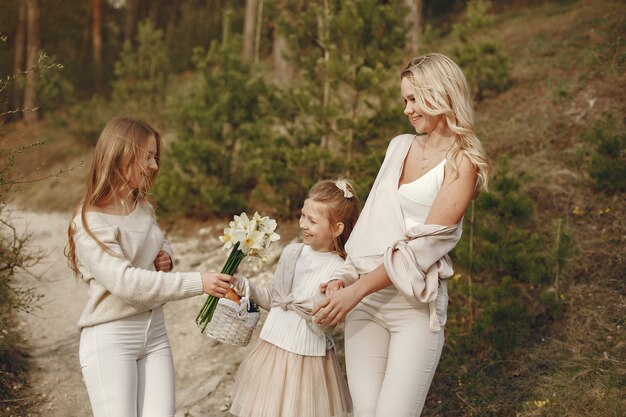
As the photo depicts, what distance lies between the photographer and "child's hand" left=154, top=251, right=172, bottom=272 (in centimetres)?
307

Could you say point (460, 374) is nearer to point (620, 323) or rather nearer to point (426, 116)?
point (620, 323)

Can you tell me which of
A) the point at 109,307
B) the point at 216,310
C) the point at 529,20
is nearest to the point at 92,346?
the point at 109,307

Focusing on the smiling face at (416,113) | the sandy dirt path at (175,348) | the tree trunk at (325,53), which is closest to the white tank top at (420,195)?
the smiling face at (416,113)

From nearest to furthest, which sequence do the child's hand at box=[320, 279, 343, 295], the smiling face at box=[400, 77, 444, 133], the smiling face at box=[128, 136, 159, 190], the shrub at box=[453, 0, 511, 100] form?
the smiling face at box=[400, 77, 444, 133] → the child's hand at box=[320, 279, 343, 295] → the smiling face at box=[128, 136, 159, 190] → the shrub at box=[453, 0, 511, 100]

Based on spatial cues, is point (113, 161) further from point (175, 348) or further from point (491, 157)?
point (491, 157)

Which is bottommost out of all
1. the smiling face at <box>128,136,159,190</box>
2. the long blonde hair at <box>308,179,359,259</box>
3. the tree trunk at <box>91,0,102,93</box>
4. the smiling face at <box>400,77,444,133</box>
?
the tree trunk at <box>91,0,102,93</box>

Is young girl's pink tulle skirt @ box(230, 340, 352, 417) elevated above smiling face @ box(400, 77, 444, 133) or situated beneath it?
situated beneath

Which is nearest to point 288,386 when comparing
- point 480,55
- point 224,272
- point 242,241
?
point 224,272

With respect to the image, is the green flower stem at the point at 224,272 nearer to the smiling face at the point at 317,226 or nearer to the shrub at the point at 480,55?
the smiling face at the point at 317,226

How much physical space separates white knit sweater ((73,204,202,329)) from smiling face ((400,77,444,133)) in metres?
1.14

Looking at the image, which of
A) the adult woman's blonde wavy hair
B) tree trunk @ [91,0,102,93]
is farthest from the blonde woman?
tree trunk @ [91,0,102,93]

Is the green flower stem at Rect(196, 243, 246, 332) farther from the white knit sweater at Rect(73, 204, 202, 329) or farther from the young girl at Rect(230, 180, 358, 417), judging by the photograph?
the white knit sweater at Rect(73, 204, 202, 329)

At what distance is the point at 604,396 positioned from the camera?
384cm

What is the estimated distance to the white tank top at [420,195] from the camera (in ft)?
8.86
